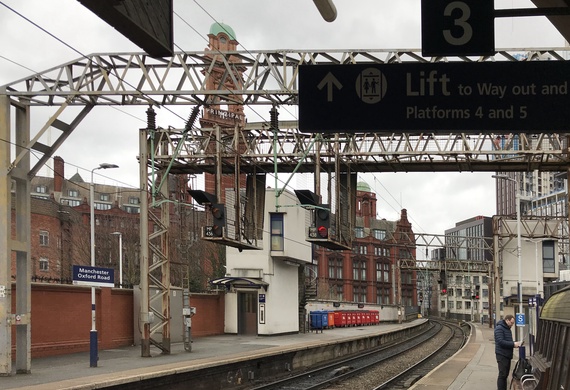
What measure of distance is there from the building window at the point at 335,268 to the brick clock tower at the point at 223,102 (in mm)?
25483

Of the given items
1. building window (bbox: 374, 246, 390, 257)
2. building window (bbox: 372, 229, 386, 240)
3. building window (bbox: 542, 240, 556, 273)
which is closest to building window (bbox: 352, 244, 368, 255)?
building window (bbox: 374, 246, 390, 257)

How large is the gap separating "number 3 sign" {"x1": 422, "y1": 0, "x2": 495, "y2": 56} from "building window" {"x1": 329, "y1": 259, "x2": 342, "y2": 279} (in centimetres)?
9426

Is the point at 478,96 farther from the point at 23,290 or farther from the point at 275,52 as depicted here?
the point at 23,290

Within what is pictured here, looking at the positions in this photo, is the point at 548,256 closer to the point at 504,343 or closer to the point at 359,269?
the point at 504,343

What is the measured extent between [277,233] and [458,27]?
105ft

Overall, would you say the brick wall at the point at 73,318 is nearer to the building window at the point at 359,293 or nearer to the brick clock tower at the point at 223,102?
the brick clock tower at the point at 223,102

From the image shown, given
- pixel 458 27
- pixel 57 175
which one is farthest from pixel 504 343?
pixel 57 175

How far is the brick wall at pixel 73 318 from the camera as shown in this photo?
81.3 feet

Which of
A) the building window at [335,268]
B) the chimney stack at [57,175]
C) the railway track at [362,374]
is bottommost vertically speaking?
the railway track at [362,374]

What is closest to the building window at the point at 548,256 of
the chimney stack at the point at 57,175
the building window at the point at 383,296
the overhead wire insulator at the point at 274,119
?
the overhead wire insulator at the point at 274,119

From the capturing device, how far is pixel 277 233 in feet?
129

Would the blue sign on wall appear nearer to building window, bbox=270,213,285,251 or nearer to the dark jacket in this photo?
the dark jacket

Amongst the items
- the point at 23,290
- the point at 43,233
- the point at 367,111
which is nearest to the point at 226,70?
the point at 23,290

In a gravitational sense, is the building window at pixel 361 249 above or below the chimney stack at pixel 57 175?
below
